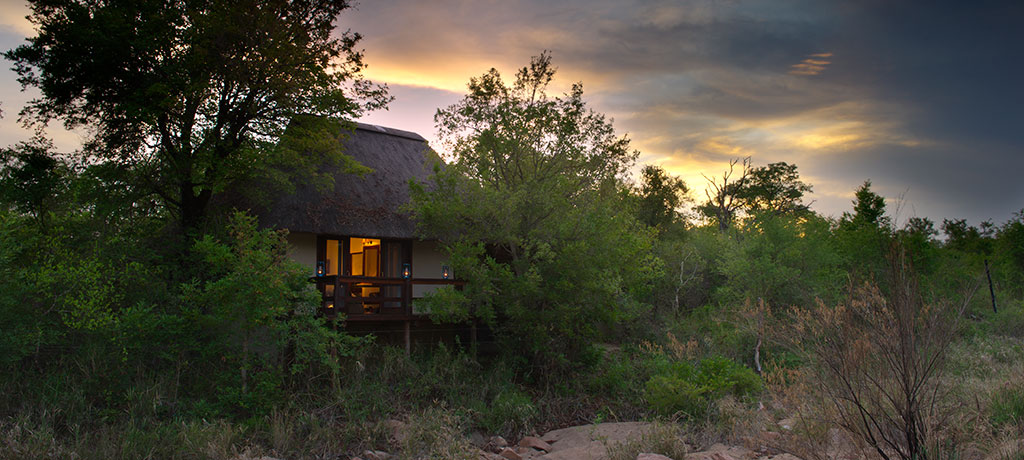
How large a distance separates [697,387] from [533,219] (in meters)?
4.92

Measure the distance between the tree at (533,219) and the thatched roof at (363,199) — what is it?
4.52 ft

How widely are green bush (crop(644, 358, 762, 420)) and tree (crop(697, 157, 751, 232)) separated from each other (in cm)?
1807

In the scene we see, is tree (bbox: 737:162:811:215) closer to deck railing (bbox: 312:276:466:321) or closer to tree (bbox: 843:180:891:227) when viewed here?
tree (bbox: 843:180:891:227)

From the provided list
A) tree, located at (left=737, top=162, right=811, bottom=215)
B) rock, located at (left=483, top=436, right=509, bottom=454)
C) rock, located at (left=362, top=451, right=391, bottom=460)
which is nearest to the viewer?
rock, located at (left=362, top=451, right=391, bottom=460)

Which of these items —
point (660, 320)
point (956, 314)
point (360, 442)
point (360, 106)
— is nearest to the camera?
point (956, 314)

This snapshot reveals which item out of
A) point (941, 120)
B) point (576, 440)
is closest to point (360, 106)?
point (576, 440)

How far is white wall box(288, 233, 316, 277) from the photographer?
45.0 feet

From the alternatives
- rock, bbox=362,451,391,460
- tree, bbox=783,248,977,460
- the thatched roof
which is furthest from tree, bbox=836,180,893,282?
rock, bbox=362,451,391,460

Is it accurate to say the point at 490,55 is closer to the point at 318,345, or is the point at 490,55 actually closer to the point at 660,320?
the point at 318,345

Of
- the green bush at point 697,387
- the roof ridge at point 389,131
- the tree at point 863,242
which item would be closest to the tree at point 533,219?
the green bush at point 697,387

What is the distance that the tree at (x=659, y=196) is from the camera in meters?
29.1

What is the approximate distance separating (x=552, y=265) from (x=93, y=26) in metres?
10.4

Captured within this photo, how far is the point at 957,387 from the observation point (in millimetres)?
9062

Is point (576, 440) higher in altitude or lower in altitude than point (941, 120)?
lower
